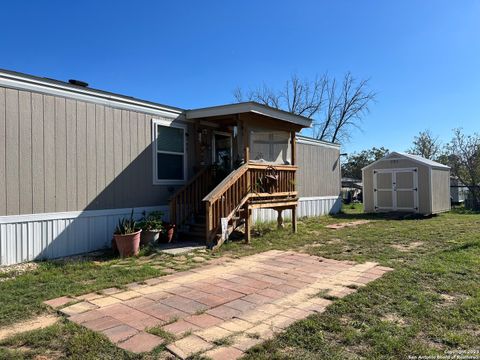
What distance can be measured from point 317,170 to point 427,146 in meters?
20.8

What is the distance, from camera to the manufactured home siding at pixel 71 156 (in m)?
5.37

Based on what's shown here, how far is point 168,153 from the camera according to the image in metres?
7.84

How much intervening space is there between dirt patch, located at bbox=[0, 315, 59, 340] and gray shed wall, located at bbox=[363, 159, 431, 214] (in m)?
13.1

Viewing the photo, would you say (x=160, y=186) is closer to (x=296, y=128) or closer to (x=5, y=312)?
(x=296, y=128)

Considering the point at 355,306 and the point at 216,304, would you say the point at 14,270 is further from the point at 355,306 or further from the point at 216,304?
the point at 355,306

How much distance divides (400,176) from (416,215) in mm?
1614

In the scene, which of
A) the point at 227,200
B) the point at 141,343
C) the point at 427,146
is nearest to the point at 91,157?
the point at 227,200

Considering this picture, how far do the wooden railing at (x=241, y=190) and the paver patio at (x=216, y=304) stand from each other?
1508 millimetres

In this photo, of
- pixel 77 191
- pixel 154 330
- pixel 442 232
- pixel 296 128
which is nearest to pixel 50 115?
pixel 77 191

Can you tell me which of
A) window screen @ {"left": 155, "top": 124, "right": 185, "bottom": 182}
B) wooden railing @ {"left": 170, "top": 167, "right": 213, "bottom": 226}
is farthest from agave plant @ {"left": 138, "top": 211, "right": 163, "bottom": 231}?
window screen @ {"left": 155, "top": 124, "right": 185, "bottom": 182}

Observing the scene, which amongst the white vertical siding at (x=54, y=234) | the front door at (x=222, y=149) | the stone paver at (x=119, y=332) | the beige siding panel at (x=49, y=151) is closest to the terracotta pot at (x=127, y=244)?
the white vertical siding at (x=54, y=234)

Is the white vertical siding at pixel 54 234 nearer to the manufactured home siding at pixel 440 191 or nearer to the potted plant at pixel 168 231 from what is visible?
the potted plant at pixel 168 231

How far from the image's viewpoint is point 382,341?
2709 mm

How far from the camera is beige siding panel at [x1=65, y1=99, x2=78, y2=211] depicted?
6082mm
